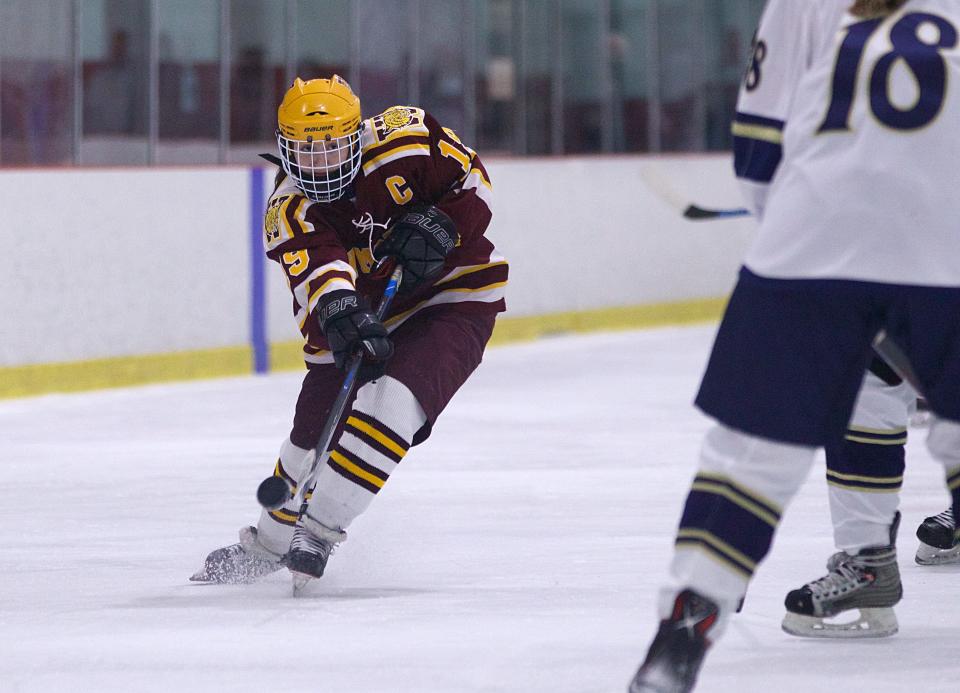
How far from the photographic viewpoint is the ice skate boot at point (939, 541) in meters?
3.18

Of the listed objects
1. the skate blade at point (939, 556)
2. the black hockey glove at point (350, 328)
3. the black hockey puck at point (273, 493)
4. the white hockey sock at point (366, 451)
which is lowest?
the skate blade at point (939, 556)

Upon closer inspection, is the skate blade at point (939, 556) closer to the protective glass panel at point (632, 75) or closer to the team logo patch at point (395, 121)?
the team logo patch at point (395, 121)

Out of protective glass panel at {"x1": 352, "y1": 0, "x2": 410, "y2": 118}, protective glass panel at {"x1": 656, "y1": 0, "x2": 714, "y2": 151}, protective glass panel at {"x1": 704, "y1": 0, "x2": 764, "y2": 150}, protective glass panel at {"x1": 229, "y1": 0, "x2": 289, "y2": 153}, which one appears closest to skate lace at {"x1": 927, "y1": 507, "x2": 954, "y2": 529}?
protective glass panel at {"x1": 229, "y1": 0, "x2": 289, "y2": 153}

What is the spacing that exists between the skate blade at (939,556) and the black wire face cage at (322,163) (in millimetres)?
1228

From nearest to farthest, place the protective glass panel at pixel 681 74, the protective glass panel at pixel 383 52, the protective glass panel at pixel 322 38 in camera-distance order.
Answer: the protective glass panel at pixel 322 38 → the protective glass panel at pixel 383 52 → the protective glass panel at pixel 681 74

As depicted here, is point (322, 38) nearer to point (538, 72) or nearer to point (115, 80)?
point (115, 80)

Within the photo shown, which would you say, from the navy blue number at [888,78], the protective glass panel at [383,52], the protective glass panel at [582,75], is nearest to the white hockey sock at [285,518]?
the navy blue number at [888,78]

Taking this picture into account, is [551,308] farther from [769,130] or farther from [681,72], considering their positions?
[769,130]

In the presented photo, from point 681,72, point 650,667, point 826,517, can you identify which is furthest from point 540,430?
point 681,72

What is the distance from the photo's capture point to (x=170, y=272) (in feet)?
22.1

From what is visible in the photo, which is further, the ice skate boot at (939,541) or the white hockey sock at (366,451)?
the ice skate boot at (939,541)

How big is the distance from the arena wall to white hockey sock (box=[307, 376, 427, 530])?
11.4 ft

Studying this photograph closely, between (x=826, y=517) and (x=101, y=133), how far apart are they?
424cm

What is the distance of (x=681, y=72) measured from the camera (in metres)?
10.9
